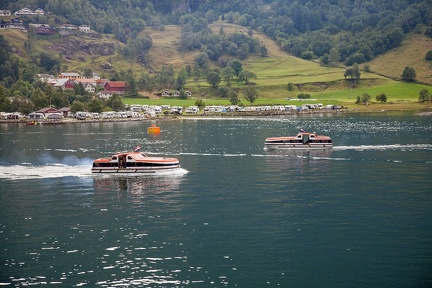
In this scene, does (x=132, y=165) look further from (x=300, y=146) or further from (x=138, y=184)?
(x=300, y=146)

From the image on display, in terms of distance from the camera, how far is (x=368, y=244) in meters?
55.1

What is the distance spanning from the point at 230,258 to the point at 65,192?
3572 cm

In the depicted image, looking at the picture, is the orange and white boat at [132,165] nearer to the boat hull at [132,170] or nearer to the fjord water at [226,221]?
the boat hull at [132,170]

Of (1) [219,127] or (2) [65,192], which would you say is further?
(1) [219,127]

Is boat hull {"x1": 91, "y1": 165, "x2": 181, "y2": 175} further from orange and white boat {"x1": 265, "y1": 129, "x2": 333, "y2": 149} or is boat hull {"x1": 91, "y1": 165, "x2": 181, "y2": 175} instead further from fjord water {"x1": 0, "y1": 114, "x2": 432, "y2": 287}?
orange and white boat {"x1": 265, "y1": 129, "x2": 333, "y2": 149}

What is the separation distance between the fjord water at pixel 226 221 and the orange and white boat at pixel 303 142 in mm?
5951

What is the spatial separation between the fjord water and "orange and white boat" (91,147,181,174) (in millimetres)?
→ 2138

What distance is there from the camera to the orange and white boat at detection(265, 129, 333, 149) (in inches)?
4803

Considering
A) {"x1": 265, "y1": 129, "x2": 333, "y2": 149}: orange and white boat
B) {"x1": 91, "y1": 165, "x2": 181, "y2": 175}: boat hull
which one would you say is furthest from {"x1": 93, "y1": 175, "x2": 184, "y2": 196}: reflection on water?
{"x1": 265, "y1": 129, "x2": 333, "y2": 149}: orange and white boat

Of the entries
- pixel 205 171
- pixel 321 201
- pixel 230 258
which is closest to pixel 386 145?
pixel 205 171

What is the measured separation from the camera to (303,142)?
12350 centimetres

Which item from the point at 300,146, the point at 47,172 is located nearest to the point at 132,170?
the point at 47,172

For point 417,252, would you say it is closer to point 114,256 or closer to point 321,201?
point 321,201

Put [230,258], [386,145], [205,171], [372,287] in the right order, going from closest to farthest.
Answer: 1. [372,287]
2. [230,258]
3. [205,171]
4. [386,145]
